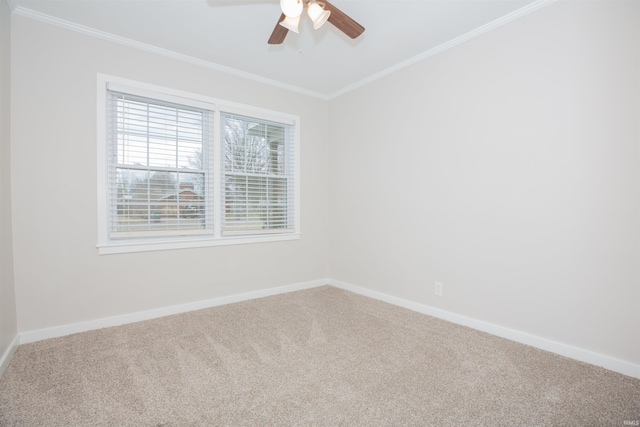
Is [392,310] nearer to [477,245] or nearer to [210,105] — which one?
[477,245]

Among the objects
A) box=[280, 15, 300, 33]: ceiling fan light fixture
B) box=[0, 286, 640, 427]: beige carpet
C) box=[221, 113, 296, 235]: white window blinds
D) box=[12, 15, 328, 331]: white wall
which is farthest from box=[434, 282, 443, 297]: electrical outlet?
box=[280, 15, 300, 33]: ceiling fan light fixture

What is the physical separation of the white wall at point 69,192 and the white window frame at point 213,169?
6 cm

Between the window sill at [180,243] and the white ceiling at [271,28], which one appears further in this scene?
the window sill at [180,243]

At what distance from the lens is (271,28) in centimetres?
261

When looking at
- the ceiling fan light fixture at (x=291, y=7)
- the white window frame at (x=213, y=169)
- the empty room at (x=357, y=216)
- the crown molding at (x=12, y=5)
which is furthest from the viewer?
the white window frame at (x=213, y=169)

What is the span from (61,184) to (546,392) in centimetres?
370

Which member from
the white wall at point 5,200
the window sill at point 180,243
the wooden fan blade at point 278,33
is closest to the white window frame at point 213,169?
the window sill at point 180,243

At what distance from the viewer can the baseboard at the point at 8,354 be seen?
1.93 m

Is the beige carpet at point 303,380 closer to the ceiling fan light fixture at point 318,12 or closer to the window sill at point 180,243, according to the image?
the window sill at point 180,243

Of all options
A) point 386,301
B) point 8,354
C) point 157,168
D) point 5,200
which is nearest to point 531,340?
point 386,301

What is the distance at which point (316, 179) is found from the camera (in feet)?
13.3

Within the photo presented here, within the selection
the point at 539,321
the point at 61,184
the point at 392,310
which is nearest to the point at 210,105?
the point at 61,184

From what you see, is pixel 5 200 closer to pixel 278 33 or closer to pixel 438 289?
pixel 278 33

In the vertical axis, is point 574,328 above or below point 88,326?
above
